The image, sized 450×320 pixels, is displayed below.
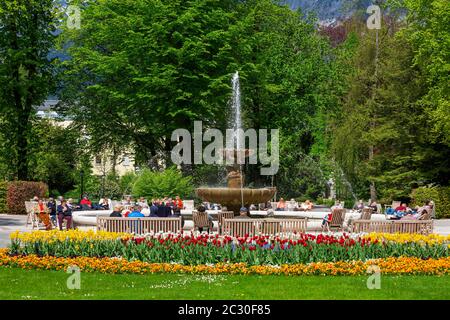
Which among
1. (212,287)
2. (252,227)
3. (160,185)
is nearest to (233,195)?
(252,227)

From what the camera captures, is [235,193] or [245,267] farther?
[235,193]

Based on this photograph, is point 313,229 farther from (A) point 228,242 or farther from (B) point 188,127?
(B) point 188,127

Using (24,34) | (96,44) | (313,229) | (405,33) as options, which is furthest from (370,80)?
(313,229)

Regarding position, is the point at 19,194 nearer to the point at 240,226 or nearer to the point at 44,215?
the point at 44,215

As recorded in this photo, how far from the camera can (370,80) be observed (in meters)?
48.5

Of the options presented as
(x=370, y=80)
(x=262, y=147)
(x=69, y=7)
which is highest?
(x=69, y=7)

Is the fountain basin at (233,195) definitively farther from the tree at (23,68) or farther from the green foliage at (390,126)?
the tree at (23,68)

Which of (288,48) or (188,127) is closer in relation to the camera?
(188,127)

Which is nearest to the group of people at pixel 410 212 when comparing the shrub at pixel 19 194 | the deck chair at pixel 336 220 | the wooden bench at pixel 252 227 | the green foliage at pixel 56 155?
the deck chair at pixel 336 220

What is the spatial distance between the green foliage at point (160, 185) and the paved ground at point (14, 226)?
219 inches

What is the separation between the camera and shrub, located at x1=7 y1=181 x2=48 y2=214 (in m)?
40.4

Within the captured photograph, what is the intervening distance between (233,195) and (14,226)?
398 inches

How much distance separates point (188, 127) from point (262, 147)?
6.40 metres

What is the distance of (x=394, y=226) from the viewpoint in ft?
75.3
